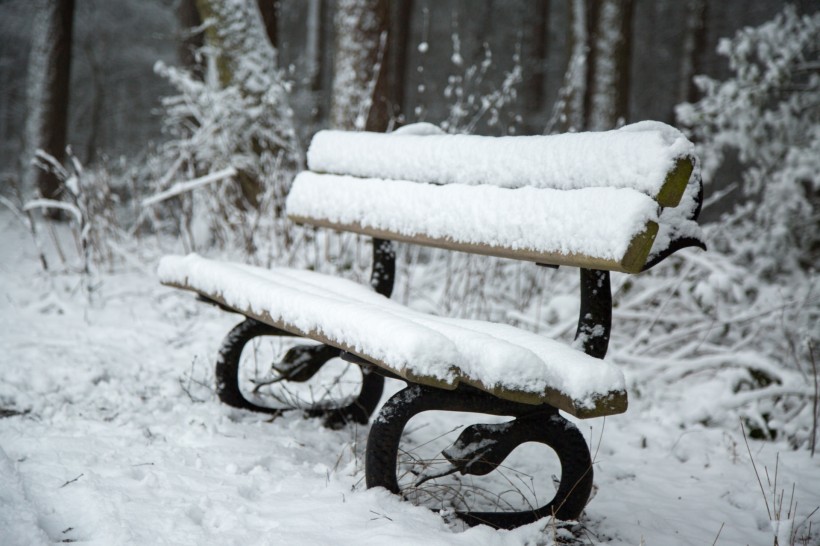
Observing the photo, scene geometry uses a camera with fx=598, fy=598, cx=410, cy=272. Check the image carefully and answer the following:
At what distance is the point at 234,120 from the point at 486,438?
3674 mm

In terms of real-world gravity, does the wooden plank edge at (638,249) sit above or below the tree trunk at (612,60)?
below

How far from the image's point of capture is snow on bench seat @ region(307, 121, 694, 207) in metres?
1.41

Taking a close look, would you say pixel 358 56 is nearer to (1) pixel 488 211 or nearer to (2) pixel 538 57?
(1) pixel 488 211

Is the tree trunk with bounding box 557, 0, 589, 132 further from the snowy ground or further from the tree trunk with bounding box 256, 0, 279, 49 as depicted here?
the snowy ground

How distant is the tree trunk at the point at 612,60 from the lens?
646 centimetres

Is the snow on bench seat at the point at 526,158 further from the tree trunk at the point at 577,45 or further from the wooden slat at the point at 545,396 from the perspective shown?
the tree trunk at the point at 577,45

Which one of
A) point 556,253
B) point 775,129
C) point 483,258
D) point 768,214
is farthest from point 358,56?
point 556,253

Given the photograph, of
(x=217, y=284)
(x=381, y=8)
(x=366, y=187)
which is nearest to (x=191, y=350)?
(x=217, y=284)

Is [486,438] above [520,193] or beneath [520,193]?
beneath

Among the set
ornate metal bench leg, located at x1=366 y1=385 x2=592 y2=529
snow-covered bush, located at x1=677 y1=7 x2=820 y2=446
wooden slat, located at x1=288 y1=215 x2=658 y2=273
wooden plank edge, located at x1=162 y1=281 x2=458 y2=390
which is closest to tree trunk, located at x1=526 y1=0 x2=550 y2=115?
snow-covered bush, located at x1=677 y1=7 x2=820 y2=446

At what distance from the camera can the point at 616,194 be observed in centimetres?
146

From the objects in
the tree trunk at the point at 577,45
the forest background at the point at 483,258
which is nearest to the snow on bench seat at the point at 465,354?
the forest background at the point at 483,258

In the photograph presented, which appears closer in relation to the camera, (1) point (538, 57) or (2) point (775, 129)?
(2) point (775, 129)

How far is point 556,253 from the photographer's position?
1550 mm
